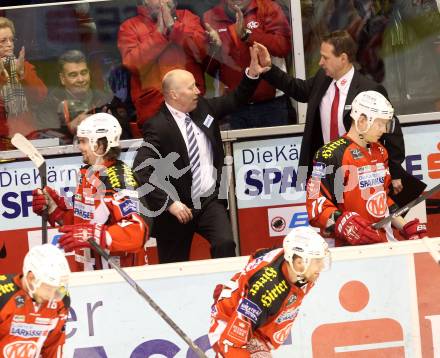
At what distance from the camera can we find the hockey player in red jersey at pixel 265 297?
20.5 feet

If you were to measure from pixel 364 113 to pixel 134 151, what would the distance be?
A: 164cm

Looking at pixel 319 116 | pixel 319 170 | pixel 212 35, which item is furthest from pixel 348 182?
pixel 212 35

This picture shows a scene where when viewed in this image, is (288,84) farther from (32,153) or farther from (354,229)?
(32,153)

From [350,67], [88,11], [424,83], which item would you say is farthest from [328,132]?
[88,11]

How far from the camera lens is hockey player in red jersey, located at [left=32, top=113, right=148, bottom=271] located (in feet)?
23.5

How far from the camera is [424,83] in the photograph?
8758 mm

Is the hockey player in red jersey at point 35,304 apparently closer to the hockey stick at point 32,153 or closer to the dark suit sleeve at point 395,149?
the hockey stick at point 32,153

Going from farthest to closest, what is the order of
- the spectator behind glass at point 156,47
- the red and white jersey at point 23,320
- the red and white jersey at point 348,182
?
the spectator behind glass at point 156,47 → the red and white jersey at point 348,182 → the red and white jersey at point 23,320

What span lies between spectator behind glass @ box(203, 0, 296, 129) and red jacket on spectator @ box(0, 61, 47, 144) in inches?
41.6

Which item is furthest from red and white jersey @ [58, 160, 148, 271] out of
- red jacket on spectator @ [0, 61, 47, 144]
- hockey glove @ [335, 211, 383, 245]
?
red jacket on spectator @ [0, 61, 47, 144]

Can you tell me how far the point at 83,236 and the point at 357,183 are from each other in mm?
1566

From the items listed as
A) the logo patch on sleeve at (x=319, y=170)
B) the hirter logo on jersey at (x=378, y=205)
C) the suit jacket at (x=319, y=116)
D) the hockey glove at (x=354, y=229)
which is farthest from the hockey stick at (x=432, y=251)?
the suit jacket at (x=319, y=116)

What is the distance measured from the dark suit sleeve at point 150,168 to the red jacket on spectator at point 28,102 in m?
0.82

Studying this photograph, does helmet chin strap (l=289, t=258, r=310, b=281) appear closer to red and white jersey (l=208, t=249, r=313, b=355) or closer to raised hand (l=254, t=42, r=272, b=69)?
red and white jersey (l=208, t=249, r=313, b=355)
